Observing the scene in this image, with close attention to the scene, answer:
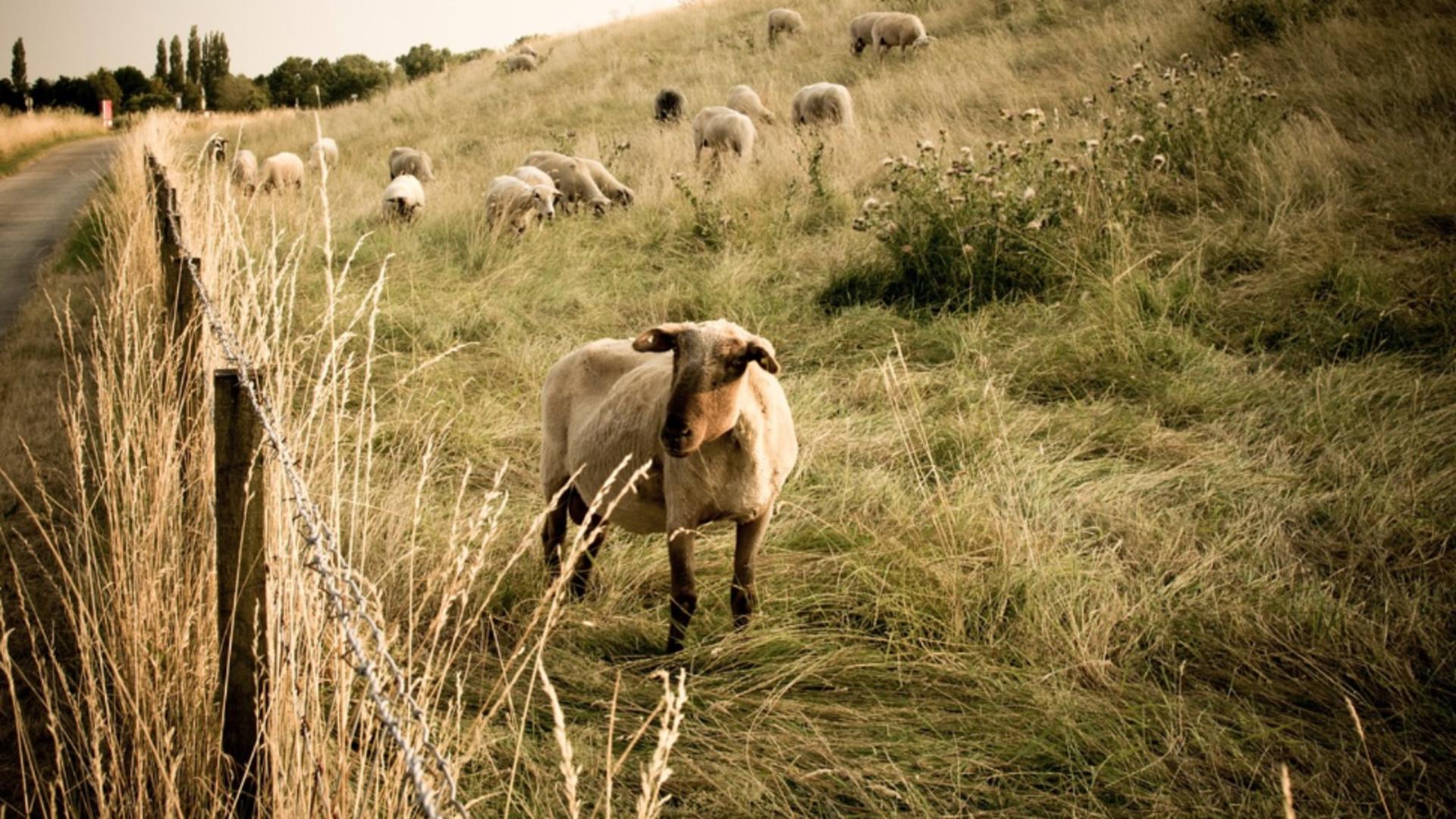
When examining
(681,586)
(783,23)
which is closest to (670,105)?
(783,23)

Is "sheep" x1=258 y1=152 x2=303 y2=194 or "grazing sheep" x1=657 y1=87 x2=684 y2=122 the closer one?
"sheep" x1=258 y1=152 x2=303 y2=194

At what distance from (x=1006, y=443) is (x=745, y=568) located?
1.58 m

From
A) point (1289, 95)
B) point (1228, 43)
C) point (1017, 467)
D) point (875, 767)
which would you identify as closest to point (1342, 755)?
point (875, 767)

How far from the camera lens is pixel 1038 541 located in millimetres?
4117

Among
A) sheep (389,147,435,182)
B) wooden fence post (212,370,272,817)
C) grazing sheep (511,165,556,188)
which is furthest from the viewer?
sheep (389,147,435,182)

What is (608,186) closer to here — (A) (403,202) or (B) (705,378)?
(A) (403,202)

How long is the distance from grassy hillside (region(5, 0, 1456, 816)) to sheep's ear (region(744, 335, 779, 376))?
1.06 meters

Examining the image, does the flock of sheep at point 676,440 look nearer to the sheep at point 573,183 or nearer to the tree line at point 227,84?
the sheep at point 573,183

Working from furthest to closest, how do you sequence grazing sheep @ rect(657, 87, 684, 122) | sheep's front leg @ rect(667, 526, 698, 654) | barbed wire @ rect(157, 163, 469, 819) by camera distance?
grazing sheep @ rect(657, 87, 684, 122)
sheep's front leg @ rect(667, 526, 698, 654)
barbed wire @ rect(157, 163, 469, 819)

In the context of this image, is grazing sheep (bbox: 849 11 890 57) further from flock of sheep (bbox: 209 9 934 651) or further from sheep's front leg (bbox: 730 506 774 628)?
sheep's front leg (bbox: 730 506 774 628)

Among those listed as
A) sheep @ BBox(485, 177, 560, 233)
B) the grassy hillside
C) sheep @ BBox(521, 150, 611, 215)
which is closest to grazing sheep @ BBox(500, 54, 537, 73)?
sheep @ BBox(521, 150, 611, 215)

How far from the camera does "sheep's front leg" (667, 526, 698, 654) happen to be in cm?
354

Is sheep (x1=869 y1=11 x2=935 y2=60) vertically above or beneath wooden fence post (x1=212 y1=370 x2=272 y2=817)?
above

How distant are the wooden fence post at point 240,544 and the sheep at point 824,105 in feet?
41.6
